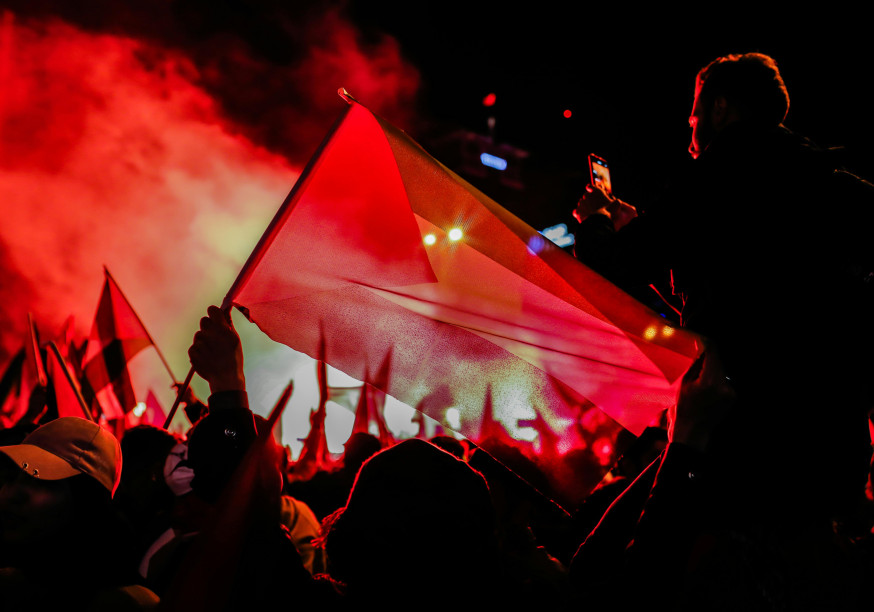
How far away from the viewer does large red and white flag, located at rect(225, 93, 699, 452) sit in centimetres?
217

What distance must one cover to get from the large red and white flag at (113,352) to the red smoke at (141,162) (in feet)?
6.65

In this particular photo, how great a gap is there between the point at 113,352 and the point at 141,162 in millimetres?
4562

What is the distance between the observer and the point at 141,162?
8773 millimetres

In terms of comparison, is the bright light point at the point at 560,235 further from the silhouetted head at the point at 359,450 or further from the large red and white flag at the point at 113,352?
the silhouetted head at the point at 359,450

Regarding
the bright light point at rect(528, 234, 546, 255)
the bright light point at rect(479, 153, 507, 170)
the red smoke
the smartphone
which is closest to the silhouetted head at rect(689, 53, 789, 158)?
the smartphone

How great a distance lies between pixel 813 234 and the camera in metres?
1.55

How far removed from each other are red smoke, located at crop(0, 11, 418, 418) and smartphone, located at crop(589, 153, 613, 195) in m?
7.06

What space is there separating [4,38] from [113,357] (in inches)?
206

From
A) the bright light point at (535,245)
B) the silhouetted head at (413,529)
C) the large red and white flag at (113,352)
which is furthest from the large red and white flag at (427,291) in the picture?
the large red and white flag at (113,352)

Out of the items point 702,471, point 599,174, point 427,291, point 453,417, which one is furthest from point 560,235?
point 702,471

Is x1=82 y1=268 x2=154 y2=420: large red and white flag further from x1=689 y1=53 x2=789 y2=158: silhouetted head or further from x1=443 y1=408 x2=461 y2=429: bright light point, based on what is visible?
x1=689 y1=53 x2=789 y2=158: silhouetted head

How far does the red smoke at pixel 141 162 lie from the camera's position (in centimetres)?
775

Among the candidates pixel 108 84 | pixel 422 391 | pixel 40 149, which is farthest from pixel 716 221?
pixel 40 149

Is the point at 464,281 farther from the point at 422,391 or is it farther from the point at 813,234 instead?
the point at 813,234
